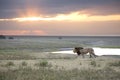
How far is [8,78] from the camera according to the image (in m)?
17.0

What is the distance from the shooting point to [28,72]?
Result: 19031 millimetres

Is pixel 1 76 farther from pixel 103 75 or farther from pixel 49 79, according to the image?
pixel 103 75

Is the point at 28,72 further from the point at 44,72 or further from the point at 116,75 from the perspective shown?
the point at 116,75

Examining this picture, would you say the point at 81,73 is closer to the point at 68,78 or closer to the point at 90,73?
the point at 90,73

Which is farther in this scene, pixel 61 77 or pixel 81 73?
pixel 81 73

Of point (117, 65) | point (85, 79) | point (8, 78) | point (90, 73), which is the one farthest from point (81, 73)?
point (117, 65)

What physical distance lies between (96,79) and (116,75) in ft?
6.36

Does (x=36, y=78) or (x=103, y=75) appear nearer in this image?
(x=36, y=78)

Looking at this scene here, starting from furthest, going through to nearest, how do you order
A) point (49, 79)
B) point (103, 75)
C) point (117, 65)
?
point (117, 65) < point (103, 75) < point (49, 79)

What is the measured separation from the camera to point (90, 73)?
1878 cm

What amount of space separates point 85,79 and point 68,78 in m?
0.97

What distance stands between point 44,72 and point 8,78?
112 inches

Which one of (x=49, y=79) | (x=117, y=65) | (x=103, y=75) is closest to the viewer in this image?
(x=49, y=79)

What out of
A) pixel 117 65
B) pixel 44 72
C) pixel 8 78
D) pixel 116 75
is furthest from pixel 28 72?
pixel 117 65
